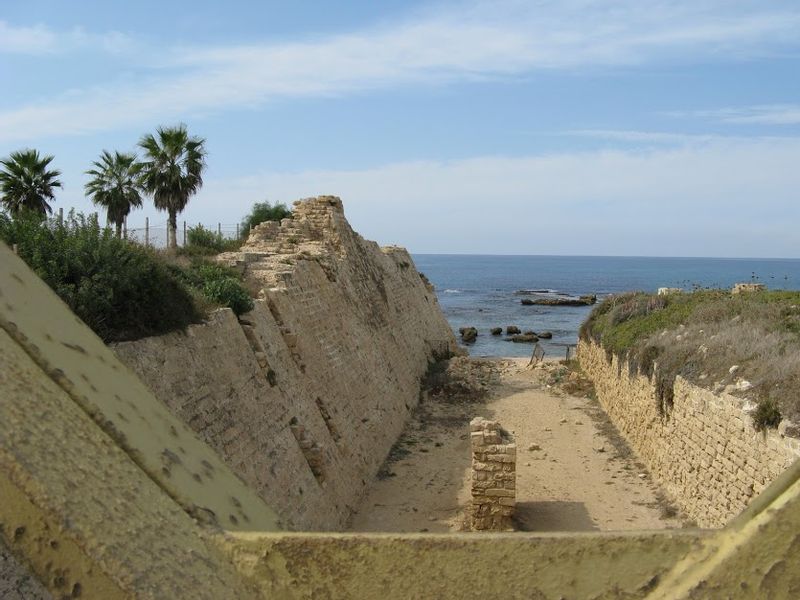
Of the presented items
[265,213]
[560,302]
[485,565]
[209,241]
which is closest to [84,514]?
[485,565]

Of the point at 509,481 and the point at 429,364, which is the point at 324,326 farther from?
the point at 429,364

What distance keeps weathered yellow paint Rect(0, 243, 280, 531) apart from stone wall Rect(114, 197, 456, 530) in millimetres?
1363

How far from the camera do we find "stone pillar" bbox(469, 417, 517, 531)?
11766 mm

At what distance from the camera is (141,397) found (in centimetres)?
256

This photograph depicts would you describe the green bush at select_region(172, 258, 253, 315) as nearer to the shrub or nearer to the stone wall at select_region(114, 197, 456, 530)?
the stone wall at select_region(114, 197, 456, 530)

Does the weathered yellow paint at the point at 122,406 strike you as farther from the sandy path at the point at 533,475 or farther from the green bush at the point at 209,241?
the green bush at the point at 209,241

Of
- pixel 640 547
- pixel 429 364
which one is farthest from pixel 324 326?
pixel 640 547

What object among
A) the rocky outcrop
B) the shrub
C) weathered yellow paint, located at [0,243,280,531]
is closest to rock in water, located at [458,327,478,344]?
the rocky outcrop

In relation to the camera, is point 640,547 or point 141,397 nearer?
point 640,547

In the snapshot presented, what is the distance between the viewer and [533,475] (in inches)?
583

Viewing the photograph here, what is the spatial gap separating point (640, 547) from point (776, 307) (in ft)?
56.5

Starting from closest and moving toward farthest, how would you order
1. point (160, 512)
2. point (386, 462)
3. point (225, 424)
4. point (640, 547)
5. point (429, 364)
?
1. point (640, 547)
2. point (160, 512)
3. point (225, 424)
4. point (386, 462)
5. point (429, 364)

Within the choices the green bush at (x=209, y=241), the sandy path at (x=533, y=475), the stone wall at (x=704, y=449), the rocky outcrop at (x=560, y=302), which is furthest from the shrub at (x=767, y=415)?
the rocky outcrop at (x=560, y=302)

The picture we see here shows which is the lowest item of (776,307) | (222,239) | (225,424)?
(225,424)
